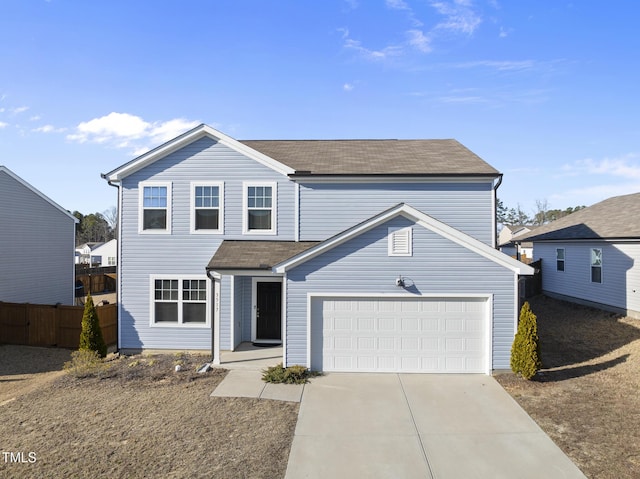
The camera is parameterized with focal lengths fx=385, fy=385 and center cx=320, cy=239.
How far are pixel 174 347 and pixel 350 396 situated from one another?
6.83 metres

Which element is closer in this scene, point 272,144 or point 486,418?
point 486,418

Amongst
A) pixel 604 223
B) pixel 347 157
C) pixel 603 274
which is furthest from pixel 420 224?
pixel 604 223

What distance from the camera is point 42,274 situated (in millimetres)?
19078

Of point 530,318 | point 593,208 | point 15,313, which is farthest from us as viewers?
point 593,208

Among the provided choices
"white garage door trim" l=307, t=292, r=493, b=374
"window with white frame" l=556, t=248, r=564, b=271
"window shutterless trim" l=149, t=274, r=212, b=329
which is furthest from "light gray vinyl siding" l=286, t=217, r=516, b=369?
"window with white frame" l=556, t=248, r=564, b=271

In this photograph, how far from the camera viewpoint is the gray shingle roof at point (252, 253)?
11477 millimetres

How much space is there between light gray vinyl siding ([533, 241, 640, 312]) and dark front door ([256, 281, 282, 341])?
14036 mm

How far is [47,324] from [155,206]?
21.1ft

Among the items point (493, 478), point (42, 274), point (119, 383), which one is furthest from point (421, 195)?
point (42, 274)

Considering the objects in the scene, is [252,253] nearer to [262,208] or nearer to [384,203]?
[262,208]

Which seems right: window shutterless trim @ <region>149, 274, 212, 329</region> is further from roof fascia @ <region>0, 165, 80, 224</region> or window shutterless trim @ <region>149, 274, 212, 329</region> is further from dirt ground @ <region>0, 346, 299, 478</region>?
roof fascia @ <region>0, 165, 80, 224</region>

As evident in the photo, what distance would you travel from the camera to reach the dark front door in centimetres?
1345

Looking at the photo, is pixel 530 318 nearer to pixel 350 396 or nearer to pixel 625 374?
pixel 625 374

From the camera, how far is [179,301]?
1302cm
